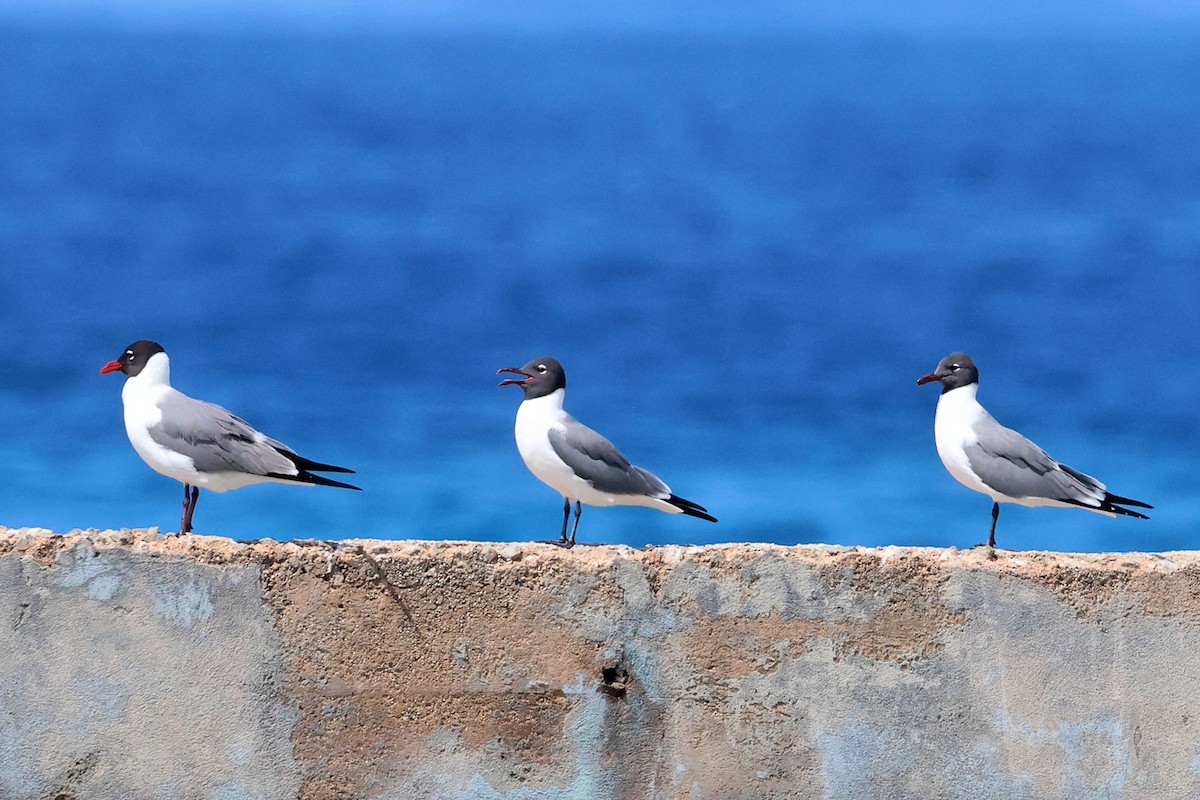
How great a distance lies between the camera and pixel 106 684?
514cm

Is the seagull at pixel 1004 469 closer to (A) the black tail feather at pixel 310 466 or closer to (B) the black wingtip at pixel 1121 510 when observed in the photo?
(B) the black wingtip at pixel 1121 510

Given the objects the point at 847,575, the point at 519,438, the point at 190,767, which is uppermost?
the point at 519,438

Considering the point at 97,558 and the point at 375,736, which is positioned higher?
the point at 97,558

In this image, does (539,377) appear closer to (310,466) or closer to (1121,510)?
(310,466)

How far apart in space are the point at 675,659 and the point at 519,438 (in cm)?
145

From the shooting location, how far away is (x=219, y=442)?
5.96m

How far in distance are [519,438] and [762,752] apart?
1.72 metres

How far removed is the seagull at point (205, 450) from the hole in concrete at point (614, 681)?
1277 millimetres

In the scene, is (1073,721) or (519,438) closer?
(1073,721)

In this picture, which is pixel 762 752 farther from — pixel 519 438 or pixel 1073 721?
pixel 519 438

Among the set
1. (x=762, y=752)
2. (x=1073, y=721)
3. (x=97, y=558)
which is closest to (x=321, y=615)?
(x=97, y=558)

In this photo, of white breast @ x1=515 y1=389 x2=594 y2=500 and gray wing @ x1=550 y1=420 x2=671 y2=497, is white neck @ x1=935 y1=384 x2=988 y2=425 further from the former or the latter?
white breast @ x1=515 y1=389 x2=594 y2=500

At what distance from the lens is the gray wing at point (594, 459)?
20.2ft

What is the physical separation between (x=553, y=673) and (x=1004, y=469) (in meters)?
2.12
